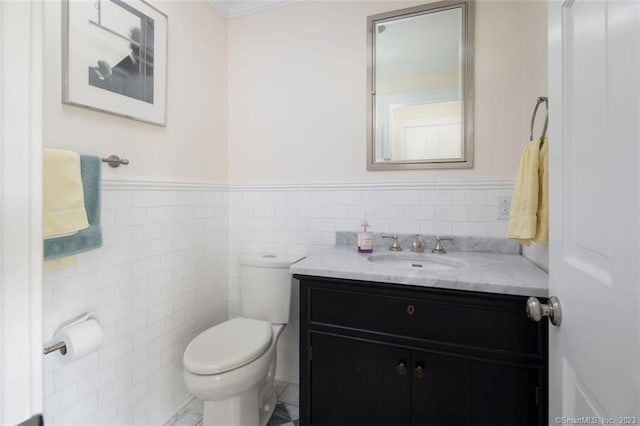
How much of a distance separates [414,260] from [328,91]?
3.57 ft

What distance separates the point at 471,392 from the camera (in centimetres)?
111

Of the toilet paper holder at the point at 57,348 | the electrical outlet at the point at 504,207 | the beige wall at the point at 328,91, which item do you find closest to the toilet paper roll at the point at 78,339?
the toilet paper holder at the point at 57,348

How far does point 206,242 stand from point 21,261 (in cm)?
162

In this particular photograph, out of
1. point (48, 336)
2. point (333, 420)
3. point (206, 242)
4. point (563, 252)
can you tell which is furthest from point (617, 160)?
point (206, 242)

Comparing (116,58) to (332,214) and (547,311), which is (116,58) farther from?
(547,311)

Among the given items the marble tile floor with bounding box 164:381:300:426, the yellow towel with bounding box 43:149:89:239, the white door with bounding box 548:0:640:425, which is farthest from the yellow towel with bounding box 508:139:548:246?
the yellow towel with bounding box 43:149:89:239

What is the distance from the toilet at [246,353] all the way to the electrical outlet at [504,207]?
1.11 metres

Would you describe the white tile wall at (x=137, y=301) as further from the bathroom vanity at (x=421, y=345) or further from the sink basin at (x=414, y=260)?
the sink basin at (x=414, y=260)

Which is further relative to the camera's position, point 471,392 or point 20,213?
point 471,392

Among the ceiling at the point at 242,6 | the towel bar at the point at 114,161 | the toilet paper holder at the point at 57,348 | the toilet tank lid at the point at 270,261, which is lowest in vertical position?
the toilet paper holder at the point at 57,348

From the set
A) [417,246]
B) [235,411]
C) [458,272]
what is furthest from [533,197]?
[235,411]

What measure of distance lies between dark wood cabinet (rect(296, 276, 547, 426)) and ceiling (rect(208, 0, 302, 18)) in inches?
67.4

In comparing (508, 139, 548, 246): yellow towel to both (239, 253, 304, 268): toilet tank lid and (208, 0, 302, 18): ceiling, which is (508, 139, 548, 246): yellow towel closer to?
(239, 253, 304, 268): toilet tank lid

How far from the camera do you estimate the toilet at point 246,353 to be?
4.10 feet
